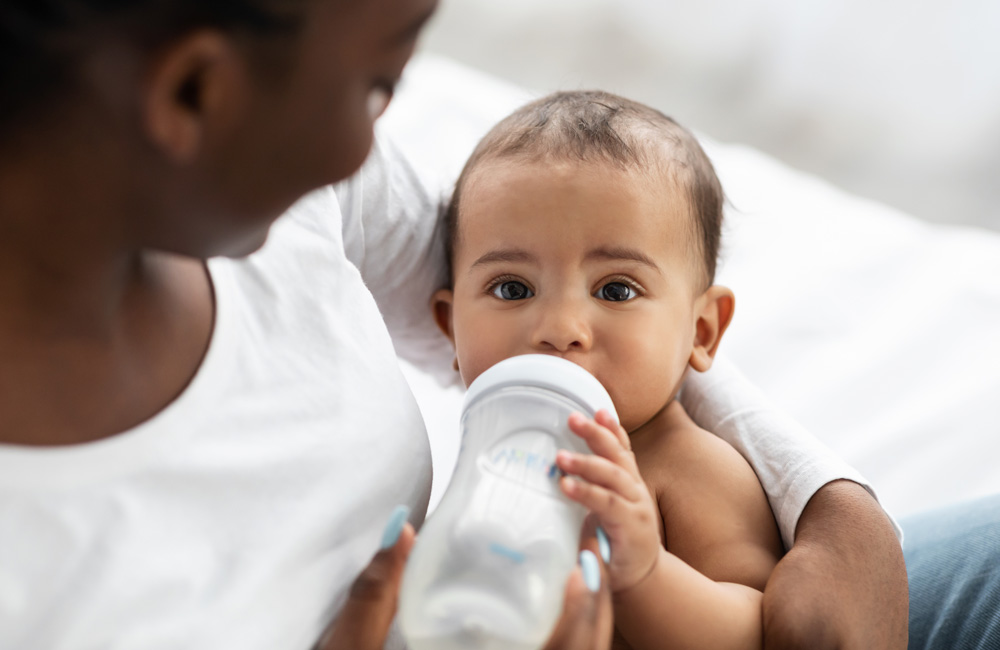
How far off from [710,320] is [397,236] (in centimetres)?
45

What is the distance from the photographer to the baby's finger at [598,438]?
82 centimetres

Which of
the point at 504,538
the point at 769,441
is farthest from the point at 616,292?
the point at 504,538

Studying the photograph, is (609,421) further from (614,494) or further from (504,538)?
(504,538)

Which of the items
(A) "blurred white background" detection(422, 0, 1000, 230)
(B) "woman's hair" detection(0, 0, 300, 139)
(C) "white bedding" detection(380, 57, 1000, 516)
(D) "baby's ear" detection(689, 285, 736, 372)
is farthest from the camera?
(A) "blurred white background" detection(422, 0, 1000, 230)

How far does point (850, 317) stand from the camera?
1.78 metres

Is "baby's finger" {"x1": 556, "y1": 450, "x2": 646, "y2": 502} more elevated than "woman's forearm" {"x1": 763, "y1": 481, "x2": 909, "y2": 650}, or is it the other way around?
"baby's finger" {"x1": 556, "y1": 450, "x2": 646, "y2": 502}

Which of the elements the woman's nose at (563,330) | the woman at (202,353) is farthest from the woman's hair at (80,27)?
the woman's nose at (563,330)

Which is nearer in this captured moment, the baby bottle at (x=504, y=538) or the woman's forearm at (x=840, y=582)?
the baby bottle at (x=504, y=538)

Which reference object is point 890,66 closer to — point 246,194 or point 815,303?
point 815,303

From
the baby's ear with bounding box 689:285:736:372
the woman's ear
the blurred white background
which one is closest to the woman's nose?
the baby's ear with bounding box 689:285:736:372

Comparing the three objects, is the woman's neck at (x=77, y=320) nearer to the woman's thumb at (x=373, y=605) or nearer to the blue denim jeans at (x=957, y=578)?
the woman's thumb at (x=373, y=605)

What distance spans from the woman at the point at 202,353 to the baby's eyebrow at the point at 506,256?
0.73 ft

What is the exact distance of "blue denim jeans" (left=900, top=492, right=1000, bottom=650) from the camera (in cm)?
109

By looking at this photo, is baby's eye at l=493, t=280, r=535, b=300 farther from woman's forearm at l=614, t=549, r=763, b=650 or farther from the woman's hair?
the woman's hair
